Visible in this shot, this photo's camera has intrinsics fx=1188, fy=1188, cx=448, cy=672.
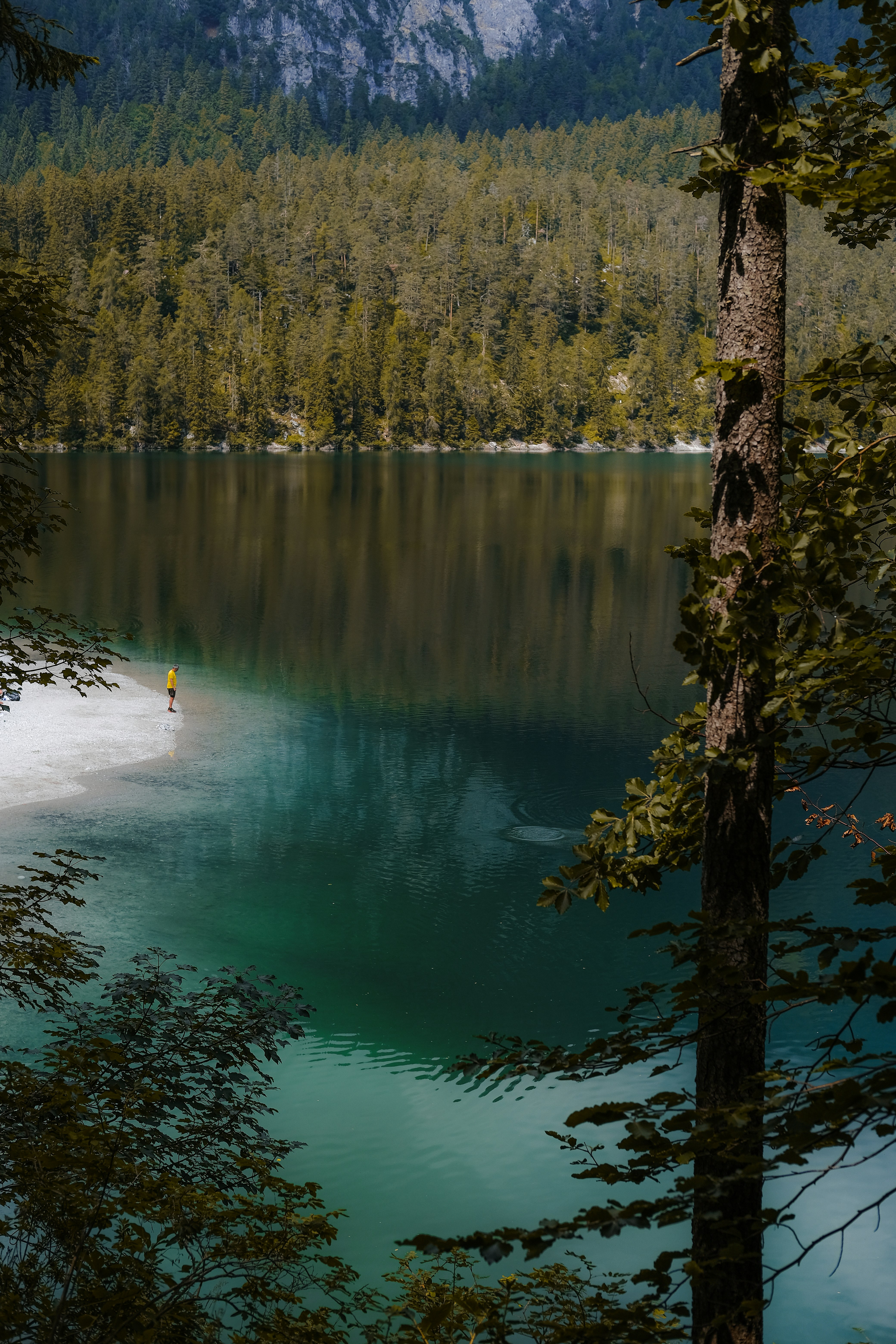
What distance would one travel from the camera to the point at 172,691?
103 feet

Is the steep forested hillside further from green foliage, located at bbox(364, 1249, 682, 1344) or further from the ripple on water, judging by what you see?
green foliage, located at bbox(364, 1249, 682, 1344)

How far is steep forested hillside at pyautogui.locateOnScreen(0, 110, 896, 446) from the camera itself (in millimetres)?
154750

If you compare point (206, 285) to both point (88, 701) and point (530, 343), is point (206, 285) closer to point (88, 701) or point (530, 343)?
point (530, 343)

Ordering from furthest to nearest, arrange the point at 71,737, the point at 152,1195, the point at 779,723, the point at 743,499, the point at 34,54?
the point at 71,737 → the point at 34,54 → the point at 152,1195 → the point at 743,499 → the point at 779,723

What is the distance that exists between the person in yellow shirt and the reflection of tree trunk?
2507 centimetres

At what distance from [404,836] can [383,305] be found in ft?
507

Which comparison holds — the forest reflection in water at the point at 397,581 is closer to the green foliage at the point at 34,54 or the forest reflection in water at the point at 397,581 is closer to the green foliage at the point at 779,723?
the green foliage at the point at 34,54

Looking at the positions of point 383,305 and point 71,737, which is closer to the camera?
point 71,737

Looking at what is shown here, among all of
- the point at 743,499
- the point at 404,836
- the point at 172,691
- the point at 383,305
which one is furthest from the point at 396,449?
the point at 743,499

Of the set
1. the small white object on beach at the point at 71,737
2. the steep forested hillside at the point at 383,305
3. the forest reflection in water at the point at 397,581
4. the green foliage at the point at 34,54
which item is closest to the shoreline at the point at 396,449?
the steep forested hillside at the point at 383,305

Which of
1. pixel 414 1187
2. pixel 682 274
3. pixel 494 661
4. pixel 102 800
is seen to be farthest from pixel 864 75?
pixel 682 274

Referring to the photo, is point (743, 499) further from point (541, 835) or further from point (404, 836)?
point (404, 836)

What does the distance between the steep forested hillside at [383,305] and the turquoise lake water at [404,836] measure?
9895cm

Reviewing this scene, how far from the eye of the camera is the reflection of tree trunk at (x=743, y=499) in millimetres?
6137
